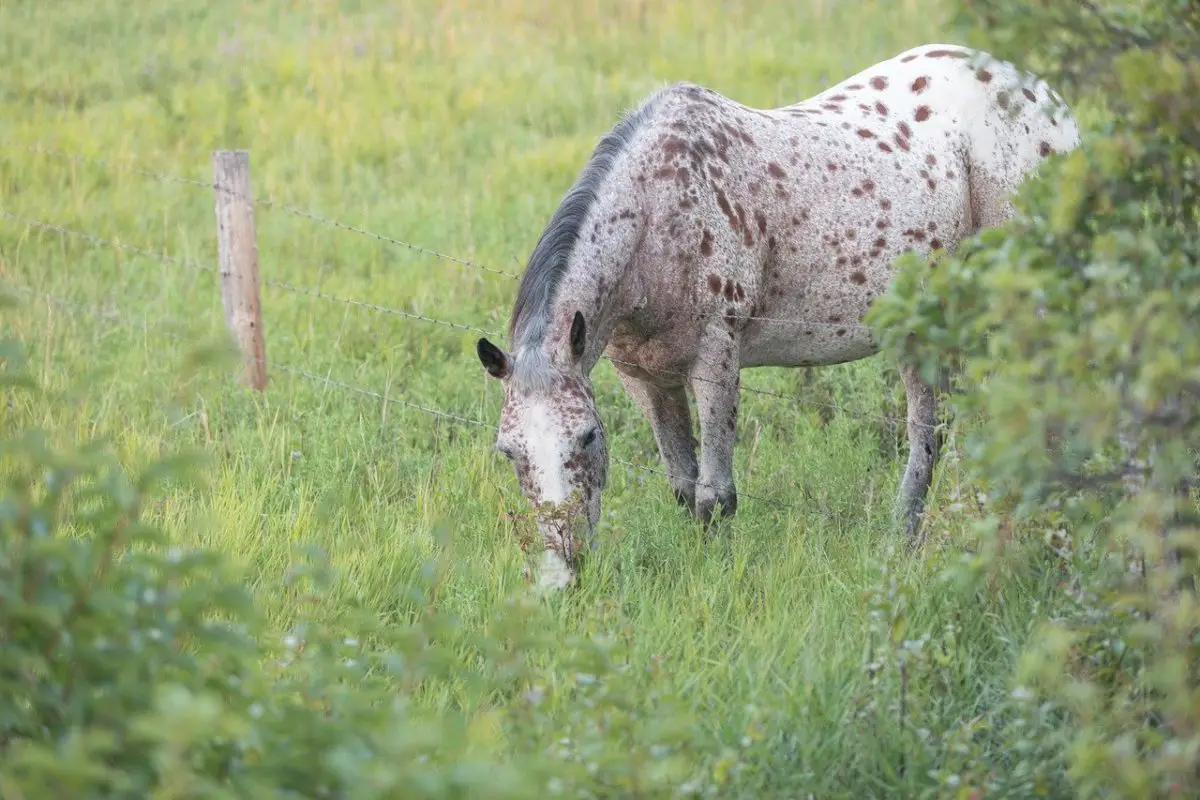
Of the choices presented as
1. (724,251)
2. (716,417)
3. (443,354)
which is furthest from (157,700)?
(443,354)

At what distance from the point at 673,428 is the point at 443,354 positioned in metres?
1.99

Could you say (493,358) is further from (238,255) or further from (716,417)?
(238,255)

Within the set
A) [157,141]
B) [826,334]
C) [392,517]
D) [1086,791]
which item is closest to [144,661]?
[1086,791]

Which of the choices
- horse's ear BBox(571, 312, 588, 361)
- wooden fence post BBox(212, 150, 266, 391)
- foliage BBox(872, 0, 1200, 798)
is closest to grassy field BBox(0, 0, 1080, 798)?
wooden fence post BBox(212, 150, 266, 391)

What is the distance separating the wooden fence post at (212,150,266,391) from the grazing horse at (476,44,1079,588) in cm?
233

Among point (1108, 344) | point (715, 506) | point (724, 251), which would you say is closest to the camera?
point (1108, 344)

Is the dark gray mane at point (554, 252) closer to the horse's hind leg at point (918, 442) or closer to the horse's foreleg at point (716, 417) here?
the horse's foreleg at point (716, 417)

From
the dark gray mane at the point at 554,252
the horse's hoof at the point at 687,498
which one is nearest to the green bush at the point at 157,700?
the dark gray mane at the point at 554,252

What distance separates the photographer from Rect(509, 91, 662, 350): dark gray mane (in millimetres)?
4590

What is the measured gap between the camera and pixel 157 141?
10.5 metres

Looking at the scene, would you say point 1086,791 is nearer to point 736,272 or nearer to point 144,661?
point 144,661

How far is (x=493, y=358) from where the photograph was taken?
4371 millimetres

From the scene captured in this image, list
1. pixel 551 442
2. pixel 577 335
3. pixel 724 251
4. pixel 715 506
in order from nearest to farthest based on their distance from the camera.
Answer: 1. pixel 551 442
2. pixel 577 335
3. pixel 724 251
4. pixel 715 506

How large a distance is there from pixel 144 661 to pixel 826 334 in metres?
3.84
